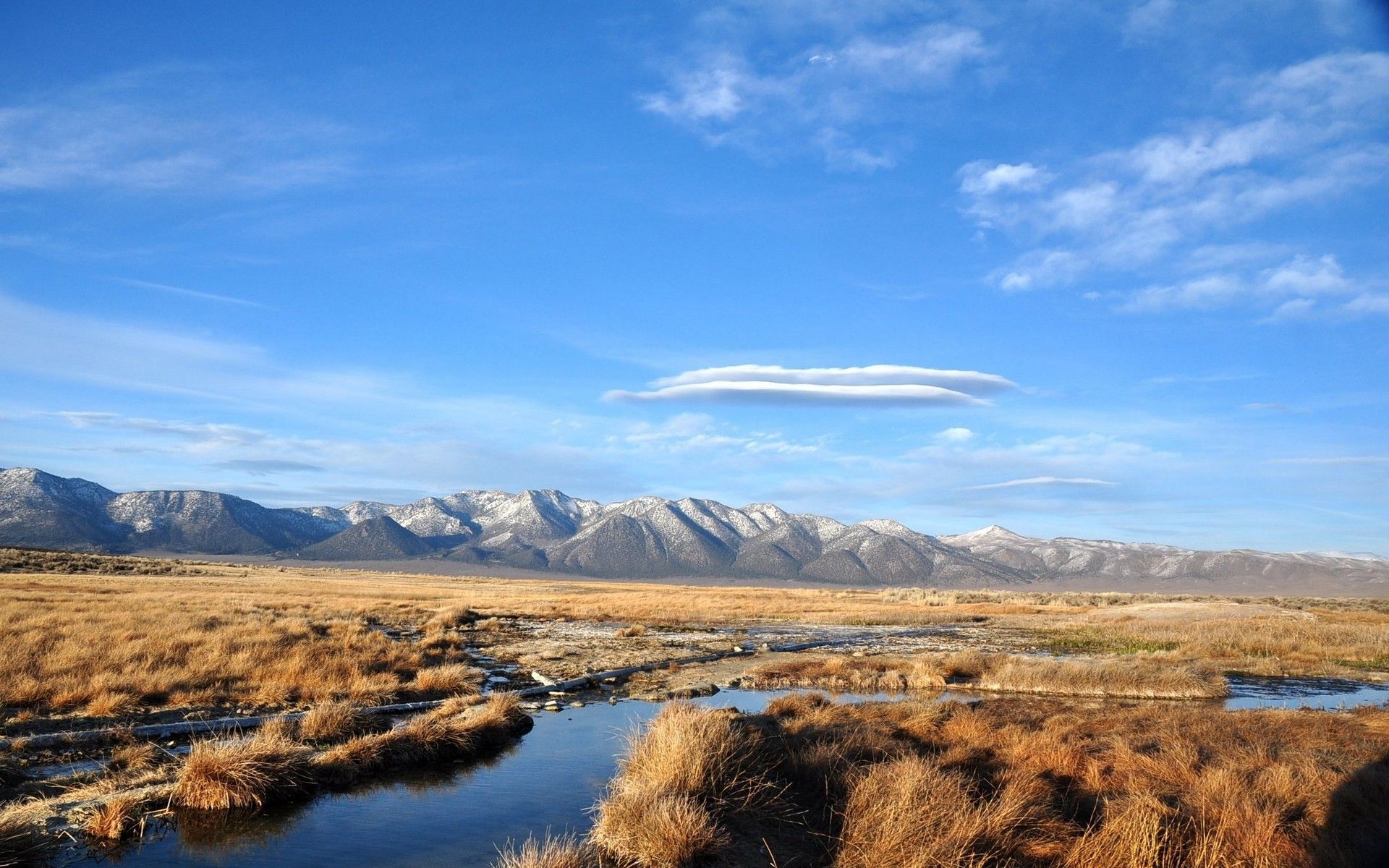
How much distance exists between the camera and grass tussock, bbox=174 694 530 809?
12.2 m

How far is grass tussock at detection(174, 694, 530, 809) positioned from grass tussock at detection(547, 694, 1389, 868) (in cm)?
431

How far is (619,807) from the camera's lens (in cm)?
1057

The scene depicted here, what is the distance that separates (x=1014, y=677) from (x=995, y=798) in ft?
57.0

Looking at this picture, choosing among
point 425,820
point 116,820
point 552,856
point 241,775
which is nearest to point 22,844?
point 116,820

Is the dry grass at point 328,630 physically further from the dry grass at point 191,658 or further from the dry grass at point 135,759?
the dry grass at point 135,759

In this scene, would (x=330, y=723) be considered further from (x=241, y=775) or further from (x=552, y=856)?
(x=552, y=856)

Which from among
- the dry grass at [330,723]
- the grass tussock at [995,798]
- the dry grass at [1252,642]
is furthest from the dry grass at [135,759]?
the dry grass at [1252,642]

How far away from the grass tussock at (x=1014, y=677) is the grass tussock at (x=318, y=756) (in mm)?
11487

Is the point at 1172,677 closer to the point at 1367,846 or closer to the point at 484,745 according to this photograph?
the point at 1367,846

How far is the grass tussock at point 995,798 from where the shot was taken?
973cm

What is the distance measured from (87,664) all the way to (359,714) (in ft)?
27.3

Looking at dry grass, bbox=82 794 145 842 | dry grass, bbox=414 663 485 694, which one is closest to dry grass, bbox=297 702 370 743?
dry grass, bbox=82 794 145 842

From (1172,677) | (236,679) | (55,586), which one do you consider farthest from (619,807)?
A: (55,586)

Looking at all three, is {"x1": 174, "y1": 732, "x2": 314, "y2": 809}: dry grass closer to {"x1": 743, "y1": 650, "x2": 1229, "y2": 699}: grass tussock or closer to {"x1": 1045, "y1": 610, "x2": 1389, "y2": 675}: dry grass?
{"x1": 743, "y1": 650, "x2": 1229, "y2": 699}: grass tussock
